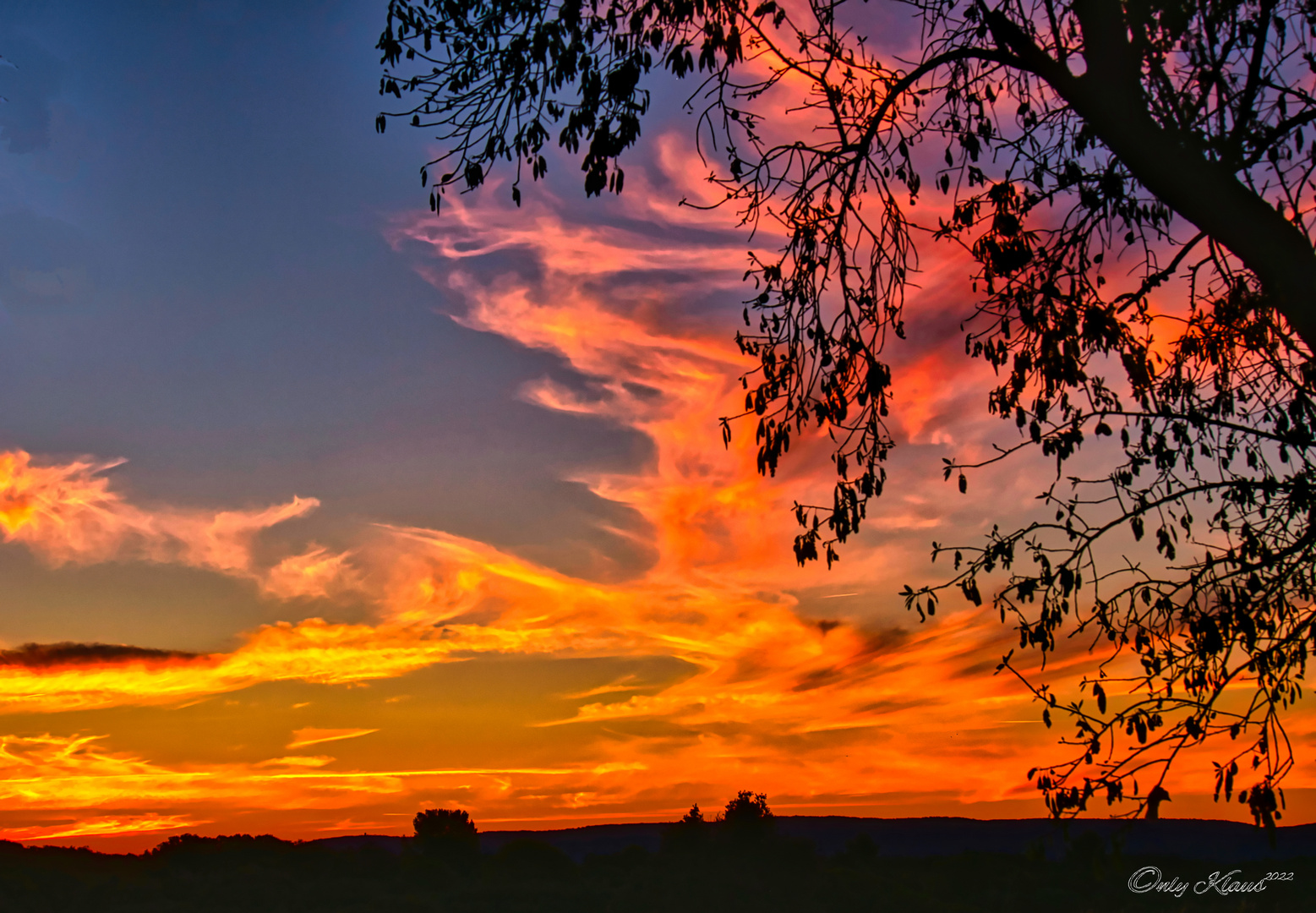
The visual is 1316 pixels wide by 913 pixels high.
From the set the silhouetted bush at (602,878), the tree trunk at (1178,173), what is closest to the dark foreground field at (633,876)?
the silhouetted bush at (602,878)

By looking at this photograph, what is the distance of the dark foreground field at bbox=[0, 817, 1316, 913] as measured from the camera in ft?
102

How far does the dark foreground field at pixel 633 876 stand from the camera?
31.0m

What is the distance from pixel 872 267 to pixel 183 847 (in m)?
38.8

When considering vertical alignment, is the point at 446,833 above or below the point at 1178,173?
below

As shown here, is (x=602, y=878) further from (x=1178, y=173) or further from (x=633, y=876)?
(x=1178, y=173)

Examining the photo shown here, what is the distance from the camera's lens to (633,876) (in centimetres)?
4122

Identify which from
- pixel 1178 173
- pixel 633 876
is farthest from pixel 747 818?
pixel 1178 173

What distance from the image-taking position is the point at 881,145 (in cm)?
959

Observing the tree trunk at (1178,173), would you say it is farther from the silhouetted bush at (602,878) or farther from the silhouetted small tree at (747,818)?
the silhouetted small tree at (747,818)

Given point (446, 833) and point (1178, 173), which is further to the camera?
point (446, 833)

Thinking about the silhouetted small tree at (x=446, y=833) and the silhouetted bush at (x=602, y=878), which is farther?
the silhouetted small tree at (x=446, y=833)

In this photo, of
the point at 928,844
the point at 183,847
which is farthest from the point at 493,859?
the point at 928,844

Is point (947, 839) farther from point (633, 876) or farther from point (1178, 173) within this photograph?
point (1178, 173)

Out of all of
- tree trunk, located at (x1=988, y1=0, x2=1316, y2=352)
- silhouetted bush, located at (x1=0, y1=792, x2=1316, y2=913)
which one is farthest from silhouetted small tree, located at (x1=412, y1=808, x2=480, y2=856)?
tree trunk, located at (x1=988, y1=0, x2=1316, y2=352)
